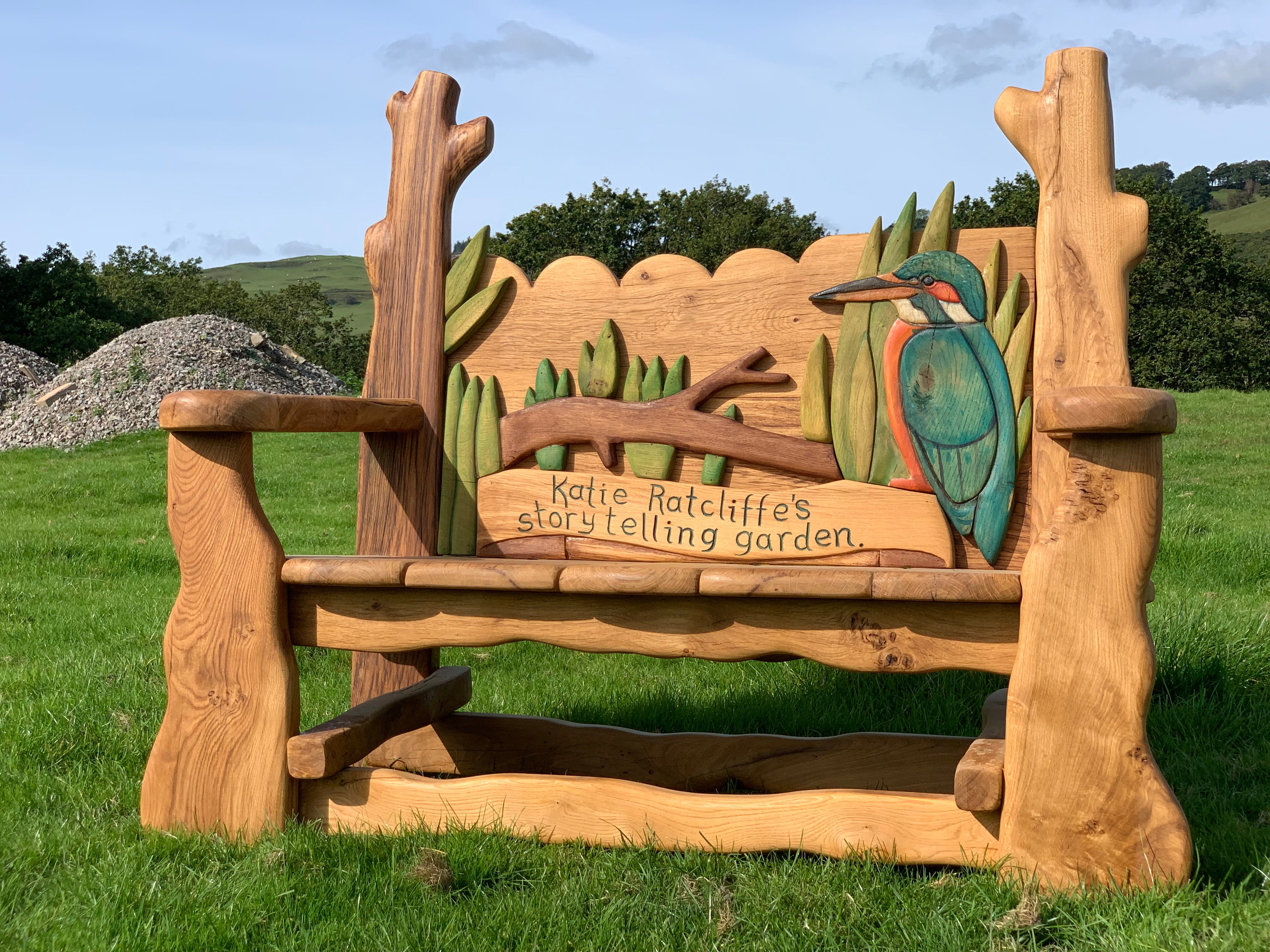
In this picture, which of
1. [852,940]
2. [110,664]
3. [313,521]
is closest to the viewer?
[852,940]

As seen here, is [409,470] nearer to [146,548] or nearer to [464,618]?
[464,618]

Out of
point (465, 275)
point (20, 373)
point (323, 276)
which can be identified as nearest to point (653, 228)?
point (20, 373)

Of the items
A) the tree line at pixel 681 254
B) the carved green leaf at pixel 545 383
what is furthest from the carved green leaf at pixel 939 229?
the tree line at pixel 681 254

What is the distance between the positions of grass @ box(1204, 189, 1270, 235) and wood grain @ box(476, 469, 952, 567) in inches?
2795

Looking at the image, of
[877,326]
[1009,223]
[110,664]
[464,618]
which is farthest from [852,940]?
[1009,223]

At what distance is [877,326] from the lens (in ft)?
8.37

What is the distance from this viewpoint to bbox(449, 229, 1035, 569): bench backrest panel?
2545 mm

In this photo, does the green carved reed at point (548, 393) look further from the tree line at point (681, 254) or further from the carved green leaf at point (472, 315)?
the tree line at point (681, 254)

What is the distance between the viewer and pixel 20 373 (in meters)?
16.7

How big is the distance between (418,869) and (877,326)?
5.24 ft

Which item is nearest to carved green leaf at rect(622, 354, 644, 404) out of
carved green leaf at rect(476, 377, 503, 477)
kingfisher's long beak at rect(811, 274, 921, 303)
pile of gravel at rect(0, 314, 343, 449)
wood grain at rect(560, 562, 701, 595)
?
carved green leaf at rect(476, 377, 503, 477)

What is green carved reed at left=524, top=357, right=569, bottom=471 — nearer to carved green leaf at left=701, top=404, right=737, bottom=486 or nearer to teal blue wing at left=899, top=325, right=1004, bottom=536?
carved green leaf at left=701, top=404, right=737, bottom=486

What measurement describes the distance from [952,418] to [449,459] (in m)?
1.29

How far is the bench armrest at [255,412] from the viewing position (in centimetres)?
220
